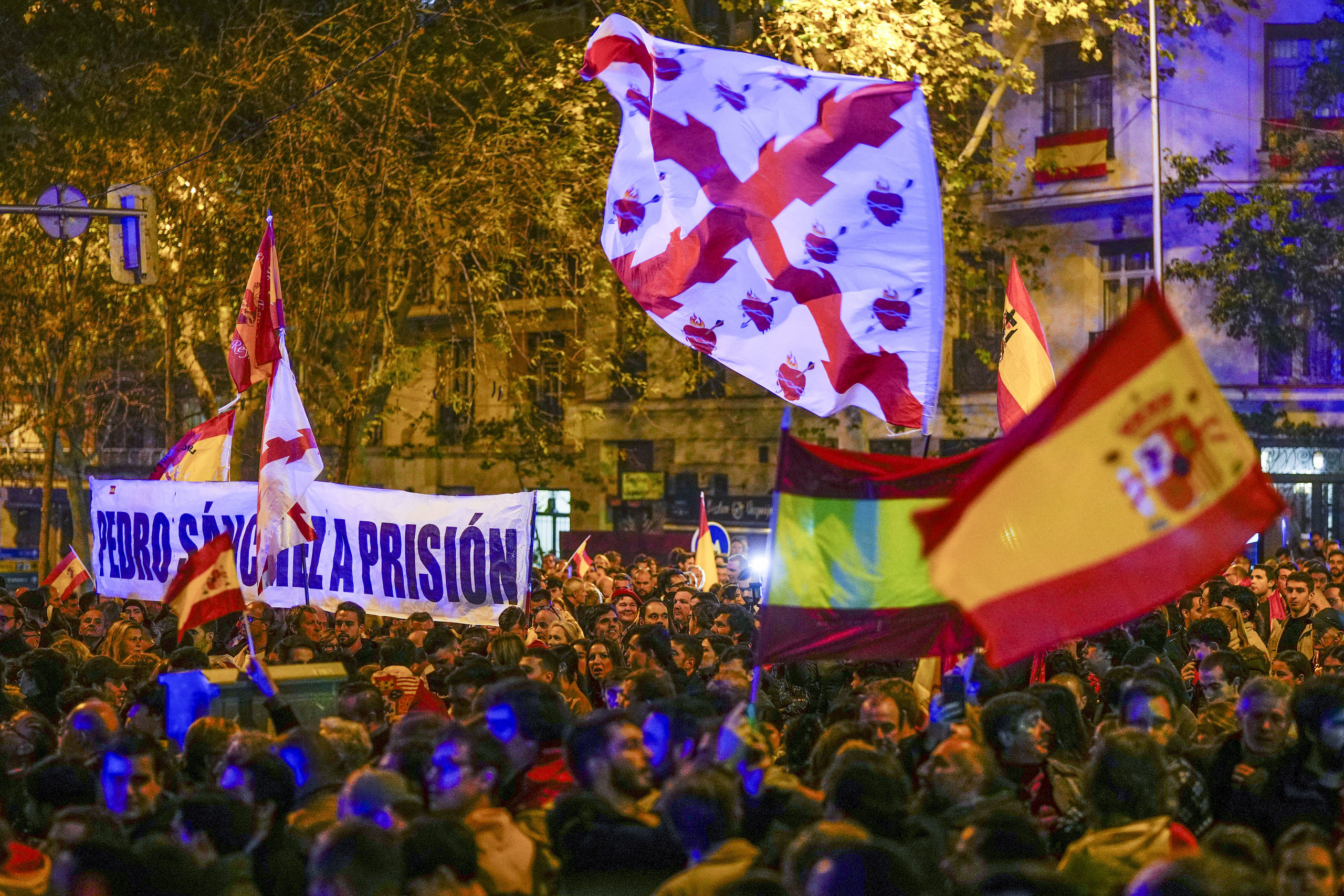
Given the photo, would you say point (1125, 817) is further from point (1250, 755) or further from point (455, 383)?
point (455, 383)

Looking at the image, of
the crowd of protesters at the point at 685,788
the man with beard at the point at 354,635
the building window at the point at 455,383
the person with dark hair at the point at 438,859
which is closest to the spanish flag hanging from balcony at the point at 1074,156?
the building window at the point at 455,383

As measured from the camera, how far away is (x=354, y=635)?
35.6 feet

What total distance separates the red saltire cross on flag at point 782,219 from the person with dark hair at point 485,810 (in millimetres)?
3135

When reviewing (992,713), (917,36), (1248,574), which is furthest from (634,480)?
(992,713)

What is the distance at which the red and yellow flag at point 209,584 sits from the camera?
26.4 ft

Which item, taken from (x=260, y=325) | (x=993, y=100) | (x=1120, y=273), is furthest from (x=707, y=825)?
(x=1120, y=273)

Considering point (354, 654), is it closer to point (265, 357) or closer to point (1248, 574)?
point (265, 357)

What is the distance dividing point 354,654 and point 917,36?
12436 mm

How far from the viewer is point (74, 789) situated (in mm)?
5312

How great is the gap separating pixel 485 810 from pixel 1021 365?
690cm

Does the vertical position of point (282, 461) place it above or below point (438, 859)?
above

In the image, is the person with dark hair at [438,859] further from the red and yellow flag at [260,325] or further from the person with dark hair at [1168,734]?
the red and yellow flag at [260,325]

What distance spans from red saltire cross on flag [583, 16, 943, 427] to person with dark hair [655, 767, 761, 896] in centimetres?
311

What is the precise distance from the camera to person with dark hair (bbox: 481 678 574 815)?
17.3 ft
